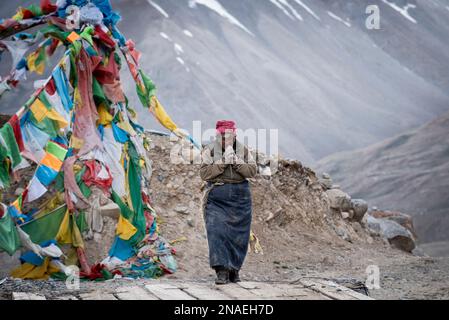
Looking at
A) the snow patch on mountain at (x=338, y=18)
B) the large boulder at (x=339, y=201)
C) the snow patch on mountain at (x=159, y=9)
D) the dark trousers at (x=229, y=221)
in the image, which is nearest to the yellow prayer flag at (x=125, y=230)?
the dark trousers at (x=229, y=221)

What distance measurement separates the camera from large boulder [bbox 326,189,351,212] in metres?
9.28

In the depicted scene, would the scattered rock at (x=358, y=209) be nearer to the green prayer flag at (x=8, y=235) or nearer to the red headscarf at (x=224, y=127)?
the red headscarf at (x=224, y=127)

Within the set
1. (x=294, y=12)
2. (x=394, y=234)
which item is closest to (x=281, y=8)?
(x=294, y=12)

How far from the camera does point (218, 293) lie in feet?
12.8

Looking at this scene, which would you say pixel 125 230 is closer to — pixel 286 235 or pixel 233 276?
pixel 233 276

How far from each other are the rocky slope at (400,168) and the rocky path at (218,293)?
15.9 metres

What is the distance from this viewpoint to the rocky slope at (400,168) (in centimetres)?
1973

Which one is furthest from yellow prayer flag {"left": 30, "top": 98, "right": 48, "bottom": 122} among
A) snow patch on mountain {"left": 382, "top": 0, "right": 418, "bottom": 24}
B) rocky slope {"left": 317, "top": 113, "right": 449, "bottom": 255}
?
snow patch on mountain {"left": 382, "top": 0, "right": 418, "bottom": 24}

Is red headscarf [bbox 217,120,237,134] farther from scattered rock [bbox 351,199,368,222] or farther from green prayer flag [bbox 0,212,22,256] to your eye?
scattered rock [bbox 351,199,368,222]

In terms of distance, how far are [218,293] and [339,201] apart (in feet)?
18.7

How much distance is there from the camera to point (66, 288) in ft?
15.0

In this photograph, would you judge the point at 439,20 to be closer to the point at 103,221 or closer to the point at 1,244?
the point at 103,221

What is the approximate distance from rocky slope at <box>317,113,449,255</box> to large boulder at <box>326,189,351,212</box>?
10.4 m

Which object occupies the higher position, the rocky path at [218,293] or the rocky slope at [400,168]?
the rocky slope at [400,168]
